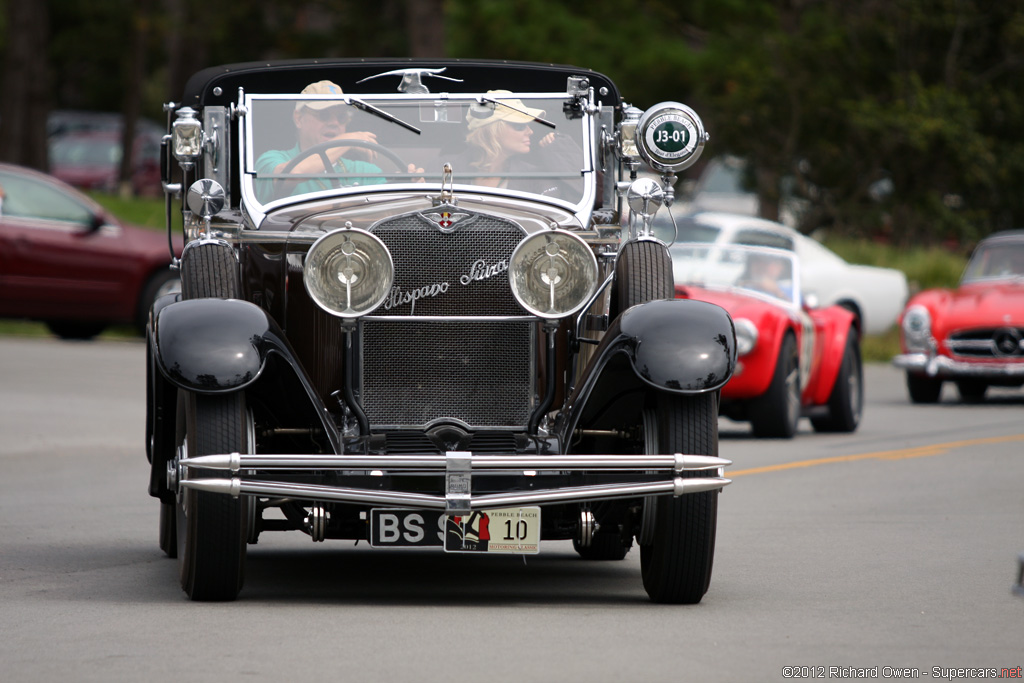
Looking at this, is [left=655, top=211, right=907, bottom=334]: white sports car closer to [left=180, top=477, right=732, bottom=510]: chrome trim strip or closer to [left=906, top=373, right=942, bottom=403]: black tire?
[left=906, top=373, right=942, bottom=403]: black tire

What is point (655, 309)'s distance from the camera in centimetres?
626

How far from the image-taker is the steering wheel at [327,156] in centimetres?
722

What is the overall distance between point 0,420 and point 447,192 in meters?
7.67

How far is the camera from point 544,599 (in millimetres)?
6457

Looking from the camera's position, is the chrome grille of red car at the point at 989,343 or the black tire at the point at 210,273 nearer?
the black tire at the point at 210,273

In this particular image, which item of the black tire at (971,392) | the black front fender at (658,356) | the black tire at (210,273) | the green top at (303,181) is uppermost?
the green top at (303,181)

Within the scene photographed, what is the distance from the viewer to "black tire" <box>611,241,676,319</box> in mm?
6641

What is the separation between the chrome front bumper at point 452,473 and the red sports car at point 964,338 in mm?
11078

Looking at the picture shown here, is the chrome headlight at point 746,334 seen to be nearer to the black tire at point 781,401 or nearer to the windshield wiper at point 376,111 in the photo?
the black tire at point 781,401

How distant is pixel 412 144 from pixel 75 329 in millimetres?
14373

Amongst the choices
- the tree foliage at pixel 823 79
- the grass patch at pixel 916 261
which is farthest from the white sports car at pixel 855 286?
the tree foliage at pixel 823 79

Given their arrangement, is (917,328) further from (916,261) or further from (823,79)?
(823,79)

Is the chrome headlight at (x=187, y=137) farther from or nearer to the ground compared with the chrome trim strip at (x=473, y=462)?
farther from the ground

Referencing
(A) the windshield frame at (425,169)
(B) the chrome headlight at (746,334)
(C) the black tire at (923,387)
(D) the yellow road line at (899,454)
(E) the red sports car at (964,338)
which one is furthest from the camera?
(C) the black tire at (923,387)
